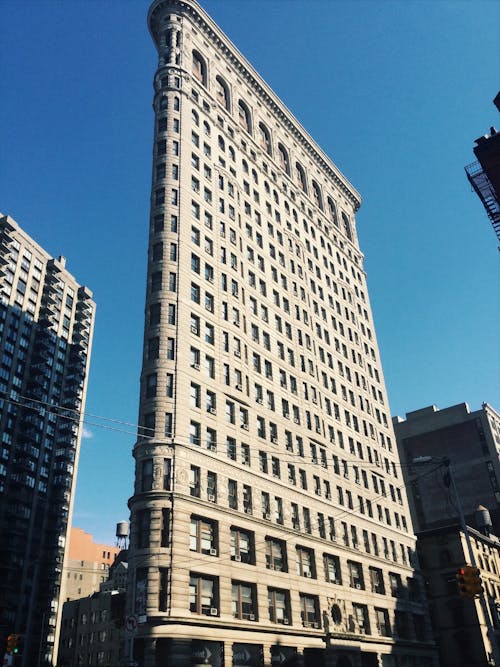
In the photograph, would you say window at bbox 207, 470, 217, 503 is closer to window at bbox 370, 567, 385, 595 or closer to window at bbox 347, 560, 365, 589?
window at bbox 347, 560, 365, 589

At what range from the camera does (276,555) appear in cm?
5034

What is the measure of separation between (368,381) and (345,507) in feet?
74.8

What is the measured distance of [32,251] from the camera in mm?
126312

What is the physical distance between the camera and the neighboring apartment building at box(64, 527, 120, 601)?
470 feet

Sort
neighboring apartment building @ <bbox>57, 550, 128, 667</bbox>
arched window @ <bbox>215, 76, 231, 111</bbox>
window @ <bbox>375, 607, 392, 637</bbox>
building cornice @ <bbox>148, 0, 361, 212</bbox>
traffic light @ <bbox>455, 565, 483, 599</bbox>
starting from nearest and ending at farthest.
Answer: traffic light @ <bbox>455, 565, 483, 599</bbox>
window @ <bbox>375, 607, 392, 637</bbox>
building cornice @ <bbox>148, 0, 361, 212</bbox>
arched window @ <bbox>215, 76, 231, 111</bbox>
neighboring apartment building @ <bbox>57, 550, 128, 667</bbox>

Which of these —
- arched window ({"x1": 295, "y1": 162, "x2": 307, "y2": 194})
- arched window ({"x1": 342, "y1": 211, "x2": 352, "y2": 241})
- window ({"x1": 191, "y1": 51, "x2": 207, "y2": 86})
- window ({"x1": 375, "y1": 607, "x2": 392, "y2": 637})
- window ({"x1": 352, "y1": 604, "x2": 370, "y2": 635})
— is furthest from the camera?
arched window ({"x1": 342, "y1": 211, "x2": 352, "y2": 241})

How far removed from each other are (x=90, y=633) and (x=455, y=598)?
233 ft

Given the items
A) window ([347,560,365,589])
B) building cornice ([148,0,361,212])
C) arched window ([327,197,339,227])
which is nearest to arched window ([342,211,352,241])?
arched window ([327,197,339,227])

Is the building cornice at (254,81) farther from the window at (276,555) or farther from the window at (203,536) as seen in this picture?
the window at (276,555)

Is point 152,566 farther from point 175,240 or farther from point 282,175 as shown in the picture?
point 282,175

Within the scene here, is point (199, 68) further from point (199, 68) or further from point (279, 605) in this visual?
point (279, 605)

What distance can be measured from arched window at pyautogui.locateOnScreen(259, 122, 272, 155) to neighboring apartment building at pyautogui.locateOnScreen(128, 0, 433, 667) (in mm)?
520

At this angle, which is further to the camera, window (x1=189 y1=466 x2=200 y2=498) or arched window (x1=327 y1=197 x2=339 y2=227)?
arched window (x1=327 y1=197 x2=339 y2=227)

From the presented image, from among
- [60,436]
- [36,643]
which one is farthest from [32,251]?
[36,643]
